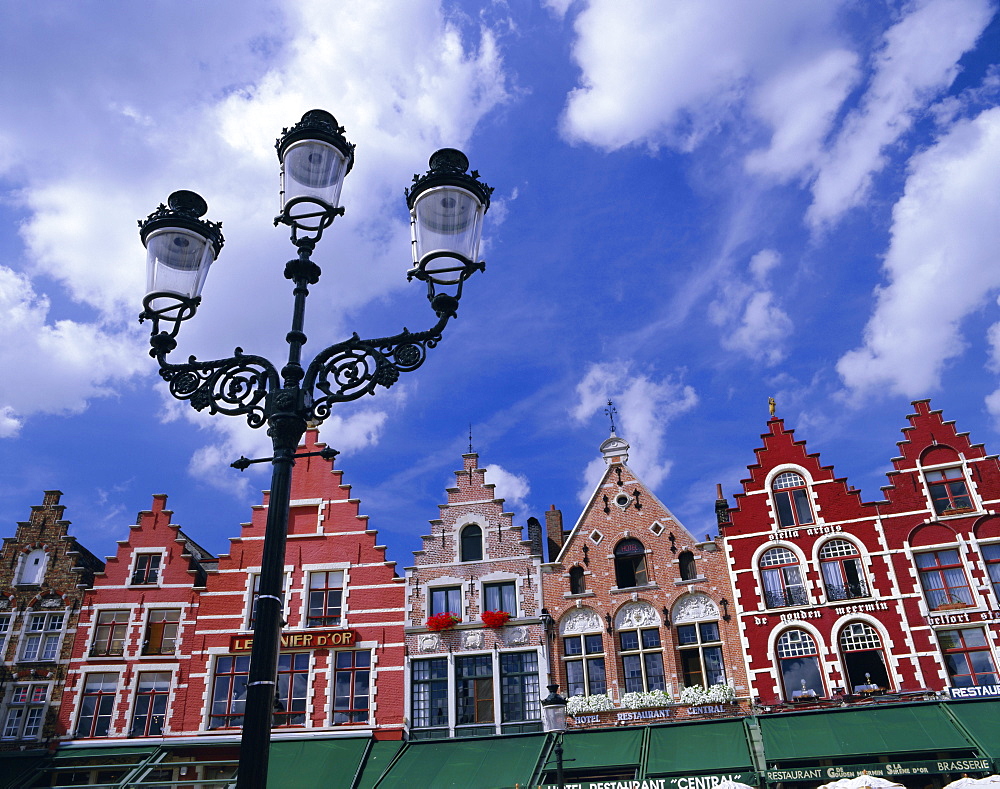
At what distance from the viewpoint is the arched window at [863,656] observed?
20109 mm

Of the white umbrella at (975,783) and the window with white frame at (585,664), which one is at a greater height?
the window with white frame at (585,664)

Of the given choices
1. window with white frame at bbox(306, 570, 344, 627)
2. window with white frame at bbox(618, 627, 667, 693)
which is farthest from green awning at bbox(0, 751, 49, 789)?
window with white frame at bbox(618, 627, 667, 693)

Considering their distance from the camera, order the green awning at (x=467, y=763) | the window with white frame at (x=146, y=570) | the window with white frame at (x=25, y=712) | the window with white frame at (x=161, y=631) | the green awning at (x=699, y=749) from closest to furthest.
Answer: the green awning at (x=699, y=749)
the green awning at (x=467, y=763)
the window with white frame at (x=25, y=712)
the window with white frame at (x=161, y=631)
the window with white frame at (x=146, y=570)

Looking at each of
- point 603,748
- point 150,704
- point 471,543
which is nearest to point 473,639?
point 471,543

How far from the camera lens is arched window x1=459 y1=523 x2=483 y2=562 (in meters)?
23.7

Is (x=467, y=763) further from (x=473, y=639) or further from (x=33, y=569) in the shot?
(x=33, y=569)

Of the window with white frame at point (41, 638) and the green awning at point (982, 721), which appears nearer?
the green awning at point (982, 721)

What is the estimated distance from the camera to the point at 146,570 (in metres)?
24.8

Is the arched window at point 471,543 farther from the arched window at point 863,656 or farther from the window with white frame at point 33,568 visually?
the window with white frame at point 33,568

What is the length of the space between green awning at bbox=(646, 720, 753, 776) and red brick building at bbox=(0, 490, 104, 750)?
16.2 m

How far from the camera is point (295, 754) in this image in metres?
21.2

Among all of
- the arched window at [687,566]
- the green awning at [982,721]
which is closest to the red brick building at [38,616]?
the arched window at [687,566]

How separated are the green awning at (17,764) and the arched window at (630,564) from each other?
16116 mm

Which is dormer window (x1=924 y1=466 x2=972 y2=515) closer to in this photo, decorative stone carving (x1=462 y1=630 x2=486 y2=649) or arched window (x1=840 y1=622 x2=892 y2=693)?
arched window (x1=840 y1=622 x2=892 y2=693)
